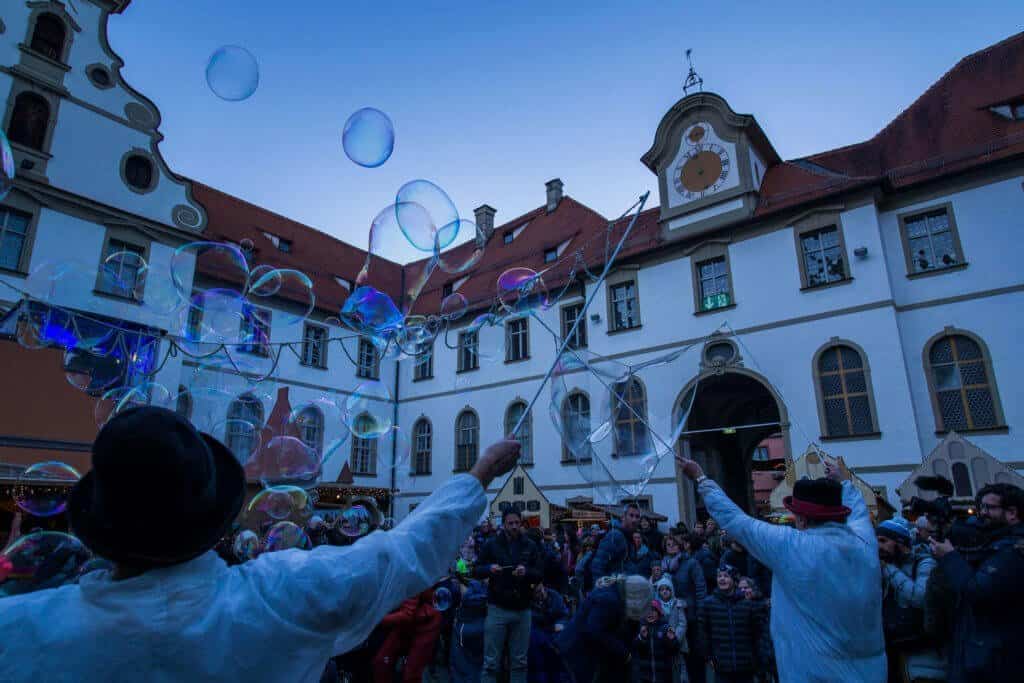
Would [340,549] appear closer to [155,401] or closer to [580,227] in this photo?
[155,401]

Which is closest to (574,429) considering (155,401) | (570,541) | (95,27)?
(570,541)

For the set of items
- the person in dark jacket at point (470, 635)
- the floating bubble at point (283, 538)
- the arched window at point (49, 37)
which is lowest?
the person in dark jacket at point (470, 635)

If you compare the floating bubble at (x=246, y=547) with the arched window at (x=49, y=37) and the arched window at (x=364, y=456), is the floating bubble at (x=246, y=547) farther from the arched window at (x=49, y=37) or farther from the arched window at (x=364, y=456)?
the arched window at (x=49, y=37)

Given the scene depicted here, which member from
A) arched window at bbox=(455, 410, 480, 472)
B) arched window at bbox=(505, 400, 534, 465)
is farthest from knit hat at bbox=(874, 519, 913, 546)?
arched window at bbox=(455, 410, 480, 472)

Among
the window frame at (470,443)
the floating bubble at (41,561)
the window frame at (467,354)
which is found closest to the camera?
the floating bubble at (41,561)

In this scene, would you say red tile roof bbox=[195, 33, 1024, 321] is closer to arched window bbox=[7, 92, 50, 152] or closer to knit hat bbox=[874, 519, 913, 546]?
arched window bbox=[7, 92, 50, 152]

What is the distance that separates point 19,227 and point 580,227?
57.9 feet

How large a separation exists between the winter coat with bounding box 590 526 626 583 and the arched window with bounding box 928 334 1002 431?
10590 mm

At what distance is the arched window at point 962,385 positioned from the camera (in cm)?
1430

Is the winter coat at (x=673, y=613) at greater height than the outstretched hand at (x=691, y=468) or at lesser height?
lesser

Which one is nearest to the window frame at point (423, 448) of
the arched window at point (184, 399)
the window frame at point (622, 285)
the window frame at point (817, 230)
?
the window frame at point (622, 285)

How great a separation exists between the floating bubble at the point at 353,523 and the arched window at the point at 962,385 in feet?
43.3

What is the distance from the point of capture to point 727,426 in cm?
2197

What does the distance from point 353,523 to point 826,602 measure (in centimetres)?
830
